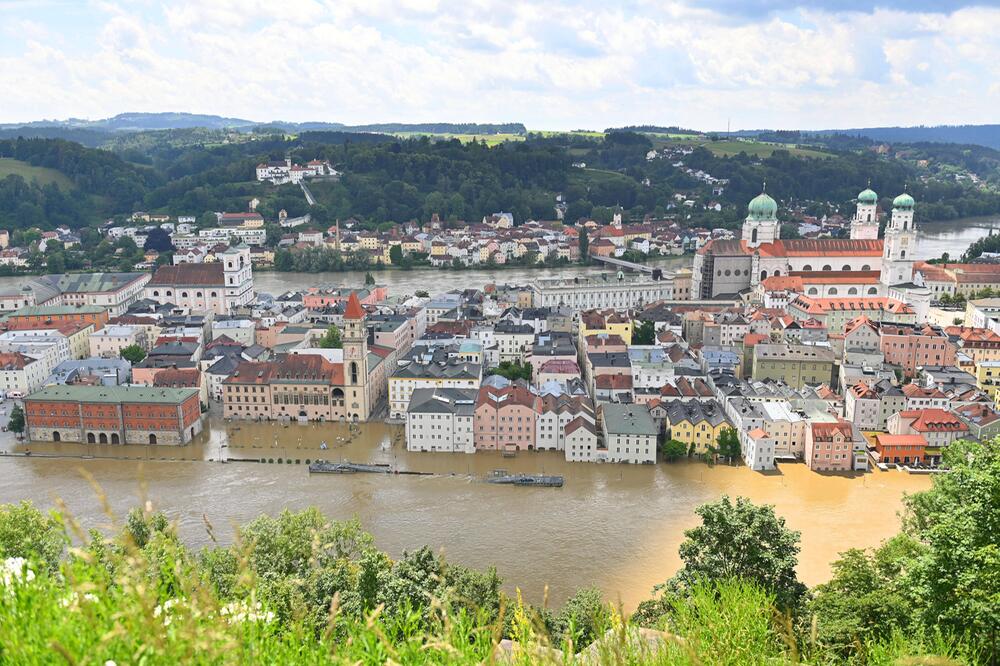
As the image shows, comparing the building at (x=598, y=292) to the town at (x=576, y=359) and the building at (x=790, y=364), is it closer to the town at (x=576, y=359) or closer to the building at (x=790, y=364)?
the town at (x=576, y=359)

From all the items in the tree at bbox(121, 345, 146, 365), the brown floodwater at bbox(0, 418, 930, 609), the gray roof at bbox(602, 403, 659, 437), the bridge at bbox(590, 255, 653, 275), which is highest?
the bridge at bbox(590, 255, 653, 275)

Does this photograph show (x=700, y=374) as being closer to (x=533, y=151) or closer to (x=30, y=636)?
(x=30, y=636)

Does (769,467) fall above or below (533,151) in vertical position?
below

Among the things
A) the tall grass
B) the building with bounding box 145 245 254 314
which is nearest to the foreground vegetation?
the tall grass

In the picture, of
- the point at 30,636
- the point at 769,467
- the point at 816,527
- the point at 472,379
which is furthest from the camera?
the point at 472,379

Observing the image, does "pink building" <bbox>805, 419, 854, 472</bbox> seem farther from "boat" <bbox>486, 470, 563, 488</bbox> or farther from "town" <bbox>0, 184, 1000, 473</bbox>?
"boat" <bbox>486, 470, 563, 488</bbox>

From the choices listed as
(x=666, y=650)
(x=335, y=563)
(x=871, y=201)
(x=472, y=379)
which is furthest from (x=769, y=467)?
(x=871, y=201)

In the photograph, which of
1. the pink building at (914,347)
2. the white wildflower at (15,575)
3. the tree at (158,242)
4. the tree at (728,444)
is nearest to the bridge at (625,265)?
the pink building at (914,347)
